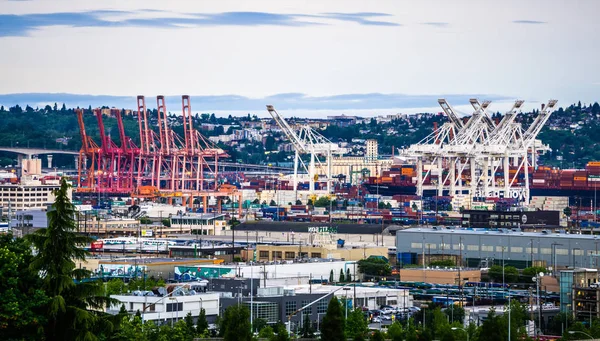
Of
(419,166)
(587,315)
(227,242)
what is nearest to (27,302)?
(587,315)

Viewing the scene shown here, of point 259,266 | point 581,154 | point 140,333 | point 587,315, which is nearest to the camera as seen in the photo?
point 140,333

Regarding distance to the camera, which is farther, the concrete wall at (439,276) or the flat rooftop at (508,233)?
the flat rooftop at (508,233)

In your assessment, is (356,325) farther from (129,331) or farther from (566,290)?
(129,331)

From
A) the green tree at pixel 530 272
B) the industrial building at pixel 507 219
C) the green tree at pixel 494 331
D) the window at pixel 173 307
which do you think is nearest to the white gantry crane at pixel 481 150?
the industrial building at pixel 507 219

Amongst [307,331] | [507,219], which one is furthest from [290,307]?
[507,219]

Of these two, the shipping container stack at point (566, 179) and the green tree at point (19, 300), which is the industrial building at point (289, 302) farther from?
the shipping container stack at point (566, 179)

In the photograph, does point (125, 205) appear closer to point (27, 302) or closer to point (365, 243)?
point (365, 243)
